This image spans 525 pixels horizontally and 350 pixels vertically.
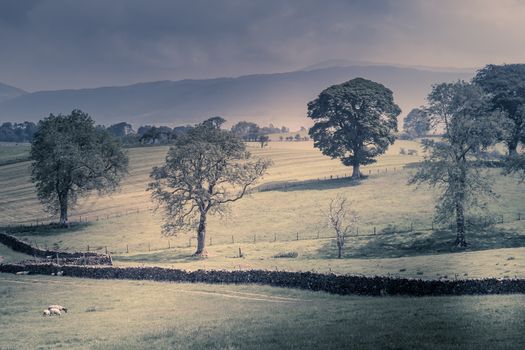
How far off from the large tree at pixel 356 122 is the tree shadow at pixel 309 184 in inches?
128

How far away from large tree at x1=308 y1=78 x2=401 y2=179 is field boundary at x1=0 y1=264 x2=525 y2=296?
2261 inches

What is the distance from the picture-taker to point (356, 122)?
3944 inches

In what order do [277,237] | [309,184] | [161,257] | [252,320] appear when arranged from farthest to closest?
1. [309,184]
2. [277,237]
3. [161,257]
4. [252,320]

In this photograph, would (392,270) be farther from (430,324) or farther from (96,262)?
(96,262)

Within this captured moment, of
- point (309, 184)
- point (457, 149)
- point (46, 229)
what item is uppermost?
point (457, 149)

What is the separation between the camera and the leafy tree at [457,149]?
5822cm

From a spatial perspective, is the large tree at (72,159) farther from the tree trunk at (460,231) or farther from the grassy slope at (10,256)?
the tree trunk at (460,231)

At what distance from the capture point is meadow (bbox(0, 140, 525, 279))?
166 ft

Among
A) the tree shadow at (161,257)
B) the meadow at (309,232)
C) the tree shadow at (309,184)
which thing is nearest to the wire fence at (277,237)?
the meadow at (309,232)

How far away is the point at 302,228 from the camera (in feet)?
240

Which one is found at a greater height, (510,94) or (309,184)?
(510,94)

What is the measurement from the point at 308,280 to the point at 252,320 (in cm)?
1170

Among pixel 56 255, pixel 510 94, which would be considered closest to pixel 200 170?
pixel 56 255

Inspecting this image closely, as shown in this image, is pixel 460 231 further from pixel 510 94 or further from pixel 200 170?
pixel 510 94
